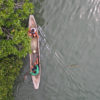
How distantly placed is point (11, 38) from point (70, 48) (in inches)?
172

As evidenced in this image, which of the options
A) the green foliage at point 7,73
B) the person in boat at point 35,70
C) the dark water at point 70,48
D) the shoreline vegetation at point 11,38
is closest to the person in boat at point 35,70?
the person in boat at point 35,70

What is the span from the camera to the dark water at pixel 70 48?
9406mm

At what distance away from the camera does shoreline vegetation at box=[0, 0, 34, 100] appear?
5902 millimetres

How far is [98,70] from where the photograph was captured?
940cm

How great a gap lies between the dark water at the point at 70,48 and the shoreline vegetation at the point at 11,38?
2.37m

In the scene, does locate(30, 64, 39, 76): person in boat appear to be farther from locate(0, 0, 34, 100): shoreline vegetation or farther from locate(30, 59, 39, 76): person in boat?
locate(0, 0, 34, 100): shoreline vegetation

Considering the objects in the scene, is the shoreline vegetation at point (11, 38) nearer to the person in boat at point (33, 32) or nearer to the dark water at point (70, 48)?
the person in boat at point (33, 32)

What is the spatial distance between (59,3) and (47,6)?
870 millimetres

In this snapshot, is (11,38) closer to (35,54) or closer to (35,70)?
(35,54)

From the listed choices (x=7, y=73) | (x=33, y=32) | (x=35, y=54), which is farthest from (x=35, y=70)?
(x=33, y=32)

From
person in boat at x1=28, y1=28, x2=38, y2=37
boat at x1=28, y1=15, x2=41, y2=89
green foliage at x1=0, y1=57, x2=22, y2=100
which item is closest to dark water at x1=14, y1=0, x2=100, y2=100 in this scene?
boat at x1=28, y1=15, x2=41, y2=89

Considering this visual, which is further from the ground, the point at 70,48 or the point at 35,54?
the point at 70,48

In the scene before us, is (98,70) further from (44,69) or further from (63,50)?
(44,69)

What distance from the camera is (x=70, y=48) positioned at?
9.52 m
